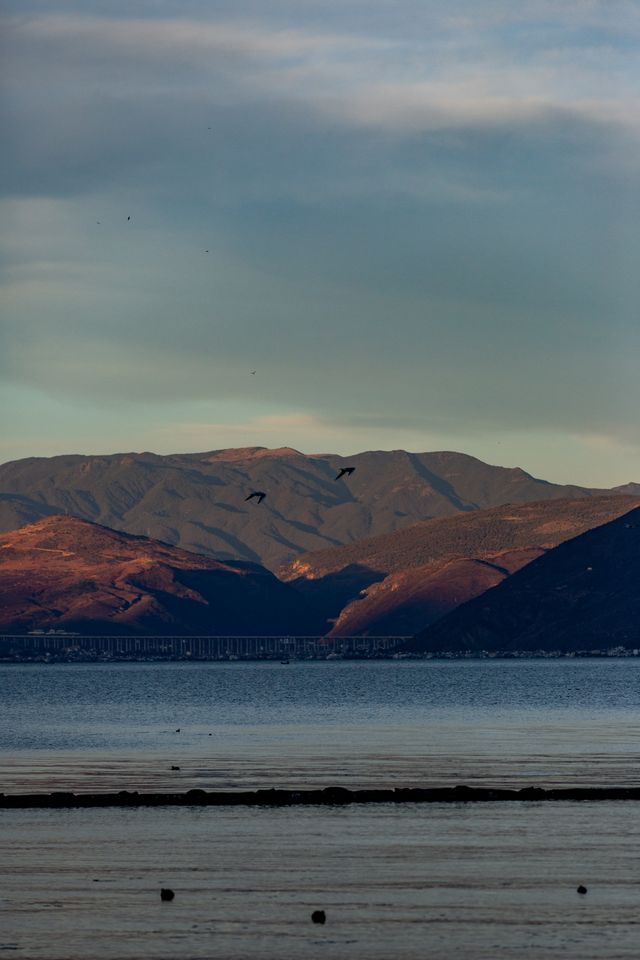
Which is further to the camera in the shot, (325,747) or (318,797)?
(325,747)

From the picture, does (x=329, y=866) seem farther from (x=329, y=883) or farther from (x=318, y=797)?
(x=318, y=797)

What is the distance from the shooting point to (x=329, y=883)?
148 ft

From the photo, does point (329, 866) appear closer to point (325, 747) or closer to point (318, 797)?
point (318, 797)

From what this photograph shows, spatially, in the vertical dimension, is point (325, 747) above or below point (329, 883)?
above

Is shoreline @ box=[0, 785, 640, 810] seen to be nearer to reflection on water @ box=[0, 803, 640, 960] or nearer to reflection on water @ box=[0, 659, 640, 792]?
reflection on water @ box=[0, 803, 640, 960]

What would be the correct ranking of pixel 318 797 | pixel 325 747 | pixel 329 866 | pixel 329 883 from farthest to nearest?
pixel 325 747
pixel 318 797
pixel 329 866
pixel 329 883

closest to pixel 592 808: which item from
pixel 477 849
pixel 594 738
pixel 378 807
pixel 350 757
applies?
pixel 378 807

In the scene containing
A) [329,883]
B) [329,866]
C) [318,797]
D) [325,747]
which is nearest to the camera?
[329,883]

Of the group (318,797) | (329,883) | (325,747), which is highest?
(325,747)

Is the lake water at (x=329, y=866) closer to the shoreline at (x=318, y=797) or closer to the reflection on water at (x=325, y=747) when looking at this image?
the reflection on water at (x=325, y=747)

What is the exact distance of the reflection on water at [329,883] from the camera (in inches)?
1457

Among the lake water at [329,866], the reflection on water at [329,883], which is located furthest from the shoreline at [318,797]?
the reflection on water at [329,883]

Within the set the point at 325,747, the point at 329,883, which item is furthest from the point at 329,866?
the point at 325,747

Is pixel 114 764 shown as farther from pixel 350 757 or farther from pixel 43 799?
pixel 43 799
